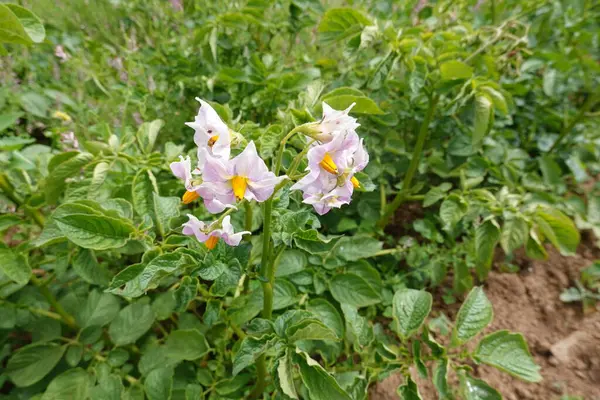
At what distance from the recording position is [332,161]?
58cm

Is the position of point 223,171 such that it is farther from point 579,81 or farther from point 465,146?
point 579,81

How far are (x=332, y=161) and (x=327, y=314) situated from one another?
490mm

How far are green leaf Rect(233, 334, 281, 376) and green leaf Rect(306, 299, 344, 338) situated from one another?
0.85 ft

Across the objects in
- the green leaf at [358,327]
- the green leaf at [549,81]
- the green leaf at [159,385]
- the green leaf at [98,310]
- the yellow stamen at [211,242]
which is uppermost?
the green leaf at [549,81]

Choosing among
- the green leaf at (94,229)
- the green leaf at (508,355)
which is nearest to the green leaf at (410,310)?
the green leaf at (508,355)

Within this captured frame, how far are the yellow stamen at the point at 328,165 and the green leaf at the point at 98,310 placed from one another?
790mm

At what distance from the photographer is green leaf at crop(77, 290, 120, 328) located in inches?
41.4

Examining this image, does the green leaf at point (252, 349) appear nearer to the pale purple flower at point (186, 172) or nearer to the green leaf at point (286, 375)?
the green leaf at point (286, 375)

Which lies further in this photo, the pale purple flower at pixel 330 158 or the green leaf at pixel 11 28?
the green leaf at pixel 11 28

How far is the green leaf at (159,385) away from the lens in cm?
85

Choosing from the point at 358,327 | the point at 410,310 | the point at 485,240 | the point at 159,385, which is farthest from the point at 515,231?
the point at 159,385

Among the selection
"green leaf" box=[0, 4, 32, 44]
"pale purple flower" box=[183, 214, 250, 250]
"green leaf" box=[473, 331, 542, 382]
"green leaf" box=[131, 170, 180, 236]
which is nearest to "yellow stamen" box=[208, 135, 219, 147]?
"pale purple flower" box=[183, 214, 250, 250]

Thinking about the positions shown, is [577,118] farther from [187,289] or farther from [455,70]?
[187,289]

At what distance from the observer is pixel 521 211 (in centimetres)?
121
